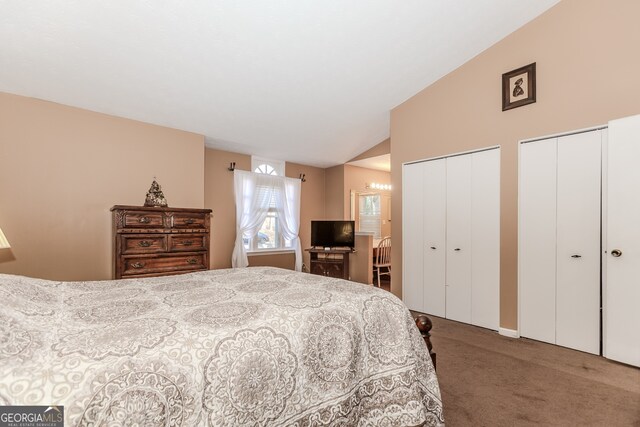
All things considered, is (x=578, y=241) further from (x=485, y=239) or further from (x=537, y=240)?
(x=485, y=239)

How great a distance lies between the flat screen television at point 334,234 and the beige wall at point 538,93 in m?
1.81

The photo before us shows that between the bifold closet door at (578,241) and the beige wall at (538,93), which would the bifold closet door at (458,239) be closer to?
the beige wall at (538,93)

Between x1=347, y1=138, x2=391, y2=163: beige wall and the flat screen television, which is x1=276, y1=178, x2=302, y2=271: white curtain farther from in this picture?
x1=347, y1=138, x2=391, y2=163: beige wall

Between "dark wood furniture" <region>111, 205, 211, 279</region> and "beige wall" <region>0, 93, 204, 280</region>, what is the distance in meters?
0.42

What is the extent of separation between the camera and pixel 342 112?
13.7 ft

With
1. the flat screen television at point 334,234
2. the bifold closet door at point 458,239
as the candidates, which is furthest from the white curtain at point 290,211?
the bifold closet door at point 458,239

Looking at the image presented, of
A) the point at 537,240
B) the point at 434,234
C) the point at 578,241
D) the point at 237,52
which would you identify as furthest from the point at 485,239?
the point at 237,52

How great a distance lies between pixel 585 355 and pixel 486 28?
3164 mm

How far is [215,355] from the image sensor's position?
989 mm

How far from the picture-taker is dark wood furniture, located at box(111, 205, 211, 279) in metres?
3.07

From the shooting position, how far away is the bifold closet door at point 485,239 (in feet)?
10.7

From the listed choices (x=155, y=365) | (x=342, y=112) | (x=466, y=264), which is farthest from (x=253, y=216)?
(x=155, y=365)

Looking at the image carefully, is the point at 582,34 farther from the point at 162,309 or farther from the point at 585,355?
the point at 162,309
